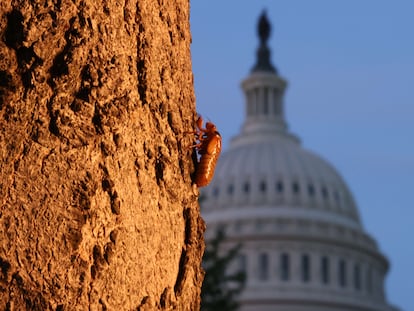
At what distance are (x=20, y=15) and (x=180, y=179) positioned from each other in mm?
650

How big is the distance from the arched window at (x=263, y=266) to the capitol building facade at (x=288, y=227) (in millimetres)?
86

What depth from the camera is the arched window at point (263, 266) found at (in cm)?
12619

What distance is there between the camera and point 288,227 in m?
129

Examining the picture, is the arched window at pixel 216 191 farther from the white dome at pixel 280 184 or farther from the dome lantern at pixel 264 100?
the dome lantern at pixel 264 100

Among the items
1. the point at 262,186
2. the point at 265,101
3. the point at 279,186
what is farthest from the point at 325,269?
the point at 265,101

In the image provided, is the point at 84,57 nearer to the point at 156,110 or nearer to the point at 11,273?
the point at 156,110

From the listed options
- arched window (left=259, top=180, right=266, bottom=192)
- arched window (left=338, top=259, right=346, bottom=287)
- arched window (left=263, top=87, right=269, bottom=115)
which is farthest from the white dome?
arched window (left=338, top=259, right=346, bottom=287)

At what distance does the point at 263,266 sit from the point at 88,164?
123 metres

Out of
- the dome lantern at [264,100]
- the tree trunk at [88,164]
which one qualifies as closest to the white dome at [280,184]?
the dome lantern at [264,100]

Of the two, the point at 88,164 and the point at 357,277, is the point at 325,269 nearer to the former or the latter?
the point at 357,277

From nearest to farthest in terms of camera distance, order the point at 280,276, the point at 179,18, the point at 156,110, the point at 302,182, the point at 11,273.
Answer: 1. the point at 11,273
2. the point at 156,110
3. the point at 179,18
4. the point at 280,276
5. the point at 302,182

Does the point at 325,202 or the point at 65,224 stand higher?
the point at 325,202

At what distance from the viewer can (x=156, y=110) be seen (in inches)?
143

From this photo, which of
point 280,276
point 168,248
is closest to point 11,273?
point 168,248
